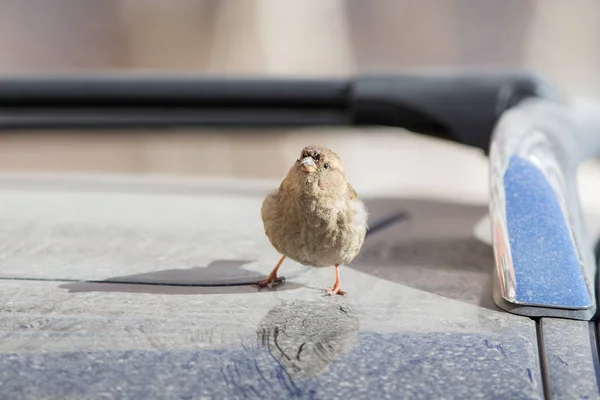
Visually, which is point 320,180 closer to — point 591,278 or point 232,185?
point 591,278

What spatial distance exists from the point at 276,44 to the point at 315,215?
8.06m

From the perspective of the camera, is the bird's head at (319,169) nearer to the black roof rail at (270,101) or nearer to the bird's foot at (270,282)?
the bird's foot at (270,282)

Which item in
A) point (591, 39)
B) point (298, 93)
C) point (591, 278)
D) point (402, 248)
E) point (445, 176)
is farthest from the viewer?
point (591, 39)

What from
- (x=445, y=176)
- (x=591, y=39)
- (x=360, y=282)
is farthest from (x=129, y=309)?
(x=591, y=39)

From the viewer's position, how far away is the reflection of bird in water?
1.48 meters

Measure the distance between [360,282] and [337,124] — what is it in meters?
1.19

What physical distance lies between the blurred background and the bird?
6.81 meters

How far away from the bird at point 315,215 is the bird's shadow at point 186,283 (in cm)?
12

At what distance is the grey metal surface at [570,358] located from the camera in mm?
1414

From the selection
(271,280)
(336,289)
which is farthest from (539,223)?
(271,280)

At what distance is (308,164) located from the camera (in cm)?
219

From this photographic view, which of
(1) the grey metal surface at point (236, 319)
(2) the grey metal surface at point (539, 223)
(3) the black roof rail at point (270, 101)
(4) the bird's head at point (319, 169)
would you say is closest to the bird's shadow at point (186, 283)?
(1) the grey metal surface at point (236, 319)

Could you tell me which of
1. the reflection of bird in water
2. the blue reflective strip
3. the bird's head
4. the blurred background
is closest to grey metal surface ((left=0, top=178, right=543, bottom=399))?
the reflection of bird in water

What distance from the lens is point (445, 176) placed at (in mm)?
8430
